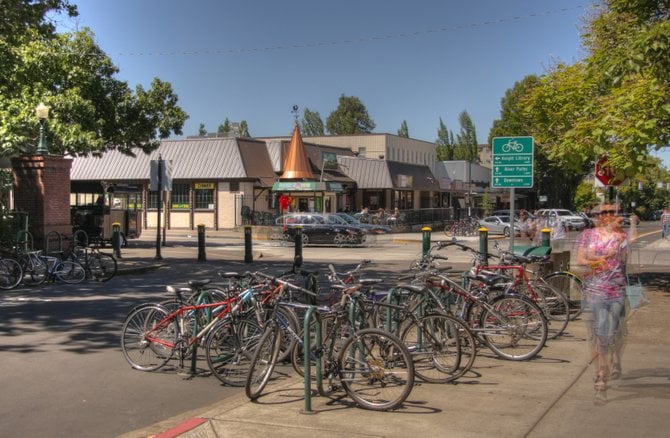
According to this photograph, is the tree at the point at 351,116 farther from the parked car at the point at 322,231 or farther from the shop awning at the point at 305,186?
the parked car at the point at 322,231

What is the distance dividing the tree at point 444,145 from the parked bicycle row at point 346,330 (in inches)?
3292

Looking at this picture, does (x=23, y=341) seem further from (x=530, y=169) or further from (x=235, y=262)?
(x=235, y=262)

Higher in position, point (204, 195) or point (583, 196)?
point (583, 196)

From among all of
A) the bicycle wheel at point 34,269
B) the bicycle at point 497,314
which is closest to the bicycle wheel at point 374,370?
the bicycle at point 497,314

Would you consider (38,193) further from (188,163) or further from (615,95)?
(188,163)

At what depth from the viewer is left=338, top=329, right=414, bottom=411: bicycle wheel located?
19.3 feet

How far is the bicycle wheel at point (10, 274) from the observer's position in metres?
14.1

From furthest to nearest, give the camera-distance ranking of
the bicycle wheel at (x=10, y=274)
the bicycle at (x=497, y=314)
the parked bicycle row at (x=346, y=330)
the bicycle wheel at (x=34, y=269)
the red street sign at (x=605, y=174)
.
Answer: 1. the bicycle wheel at (x=34, y=269)
2. the bicycle wheel at (x=10, y=274)
3. the red street sign at (x=605, y=174)
4. the bicycle at (x=497, y=314)
5. the parked bicycle row at (x=346, y=330)

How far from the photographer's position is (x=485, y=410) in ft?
19.4

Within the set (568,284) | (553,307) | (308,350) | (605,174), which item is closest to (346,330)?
(308,350)

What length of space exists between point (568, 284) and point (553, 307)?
2.05m

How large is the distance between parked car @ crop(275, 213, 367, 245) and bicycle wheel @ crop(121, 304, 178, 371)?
23312 mm

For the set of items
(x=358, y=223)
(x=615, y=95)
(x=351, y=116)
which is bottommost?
(x=358, y=223)

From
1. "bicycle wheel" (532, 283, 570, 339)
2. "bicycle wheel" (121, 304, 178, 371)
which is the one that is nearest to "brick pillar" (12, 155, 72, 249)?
"bicycle wheel" (121, 304, 178, 371)
